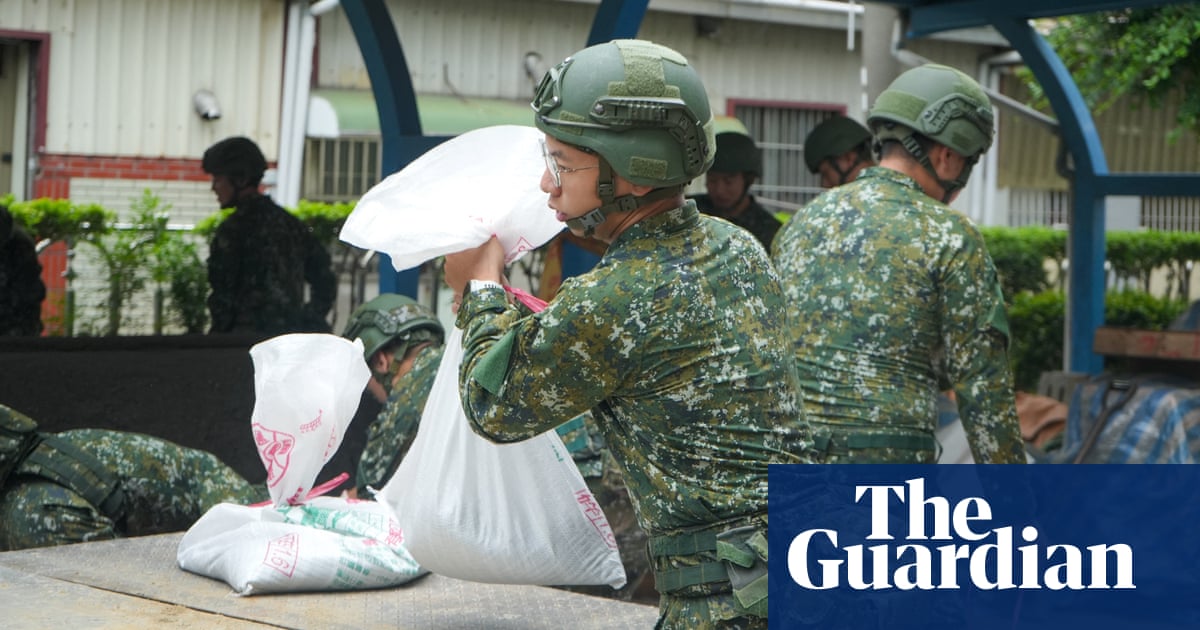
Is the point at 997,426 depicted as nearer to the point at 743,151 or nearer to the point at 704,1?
the point at 743,151

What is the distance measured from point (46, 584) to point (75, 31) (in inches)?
349

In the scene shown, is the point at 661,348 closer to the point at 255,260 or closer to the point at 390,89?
the point at 390,89

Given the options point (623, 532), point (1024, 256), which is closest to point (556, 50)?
point (1024, 256)

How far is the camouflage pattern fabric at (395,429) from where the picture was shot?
4.46 m

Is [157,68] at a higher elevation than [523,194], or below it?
higher

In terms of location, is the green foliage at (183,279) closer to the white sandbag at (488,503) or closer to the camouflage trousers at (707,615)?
the white sandbag at (488,503)

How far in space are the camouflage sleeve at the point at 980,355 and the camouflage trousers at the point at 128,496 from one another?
2.15 metres

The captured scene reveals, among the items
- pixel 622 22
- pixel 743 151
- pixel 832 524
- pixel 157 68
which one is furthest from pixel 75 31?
pixel 832 524

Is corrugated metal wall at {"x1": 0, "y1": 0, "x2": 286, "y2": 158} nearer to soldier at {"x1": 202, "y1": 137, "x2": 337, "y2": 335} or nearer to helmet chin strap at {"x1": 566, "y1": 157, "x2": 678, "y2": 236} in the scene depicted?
soldier at {"x1": 202, "y1": 137, "x2": 337, "y2": 335}

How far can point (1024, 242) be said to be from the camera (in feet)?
44.9

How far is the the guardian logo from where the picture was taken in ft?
8.54

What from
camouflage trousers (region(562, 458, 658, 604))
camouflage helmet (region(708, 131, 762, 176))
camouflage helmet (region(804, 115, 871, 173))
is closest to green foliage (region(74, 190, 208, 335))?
camouflage helmet (region(708, 131, 762, 176))

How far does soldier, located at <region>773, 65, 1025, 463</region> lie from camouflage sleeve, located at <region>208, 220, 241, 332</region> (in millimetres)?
3464

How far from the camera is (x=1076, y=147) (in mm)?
8109
